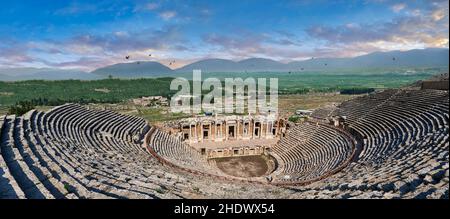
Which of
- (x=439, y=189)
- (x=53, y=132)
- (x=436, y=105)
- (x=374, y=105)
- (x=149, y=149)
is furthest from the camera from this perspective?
(x=374, y=105)

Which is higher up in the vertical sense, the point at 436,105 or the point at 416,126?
the point at 436,105

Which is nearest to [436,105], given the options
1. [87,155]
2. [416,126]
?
[416,126]

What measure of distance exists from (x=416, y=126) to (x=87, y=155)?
21.0 m

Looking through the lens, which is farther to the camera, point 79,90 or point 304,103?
point 79,90

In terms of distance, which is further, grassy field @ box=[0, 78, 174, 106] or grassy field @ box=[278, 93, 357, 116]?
grassy field @ box=[0, 78, 174, 106]

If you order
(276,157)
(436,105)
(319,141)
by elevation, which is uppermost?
(436,105)

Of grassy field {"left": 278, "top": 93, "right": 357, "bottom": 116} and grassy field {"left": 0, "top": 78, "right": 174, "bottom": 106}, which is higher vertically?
grassy field {"left": 0, "top": 78, "right": 174, "bottom": 106}

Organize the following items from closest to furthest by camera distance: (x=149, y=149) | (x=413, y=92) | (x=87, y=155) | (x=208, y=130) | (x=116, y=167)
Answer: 1. (x=116, y=167)
2. (x=87, y=155)
3. (x=149, y=149)
4. (x=413, y=92)
5. (x=208, y=130)

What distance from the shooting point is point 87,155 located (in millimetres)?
15383

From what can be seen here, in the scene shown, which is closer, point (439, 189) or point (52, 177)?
point (439, 189)

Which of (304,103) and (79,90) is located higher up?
(79,90)

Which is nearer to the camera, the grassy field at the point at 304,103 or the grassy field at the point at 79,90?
the grassy field at the point at 304,103

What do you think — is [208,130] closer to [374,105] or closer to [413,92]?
[374,105]

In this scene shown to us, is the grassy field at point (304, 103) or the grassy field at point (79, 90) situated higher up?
the grassy field at point (79, 90)
